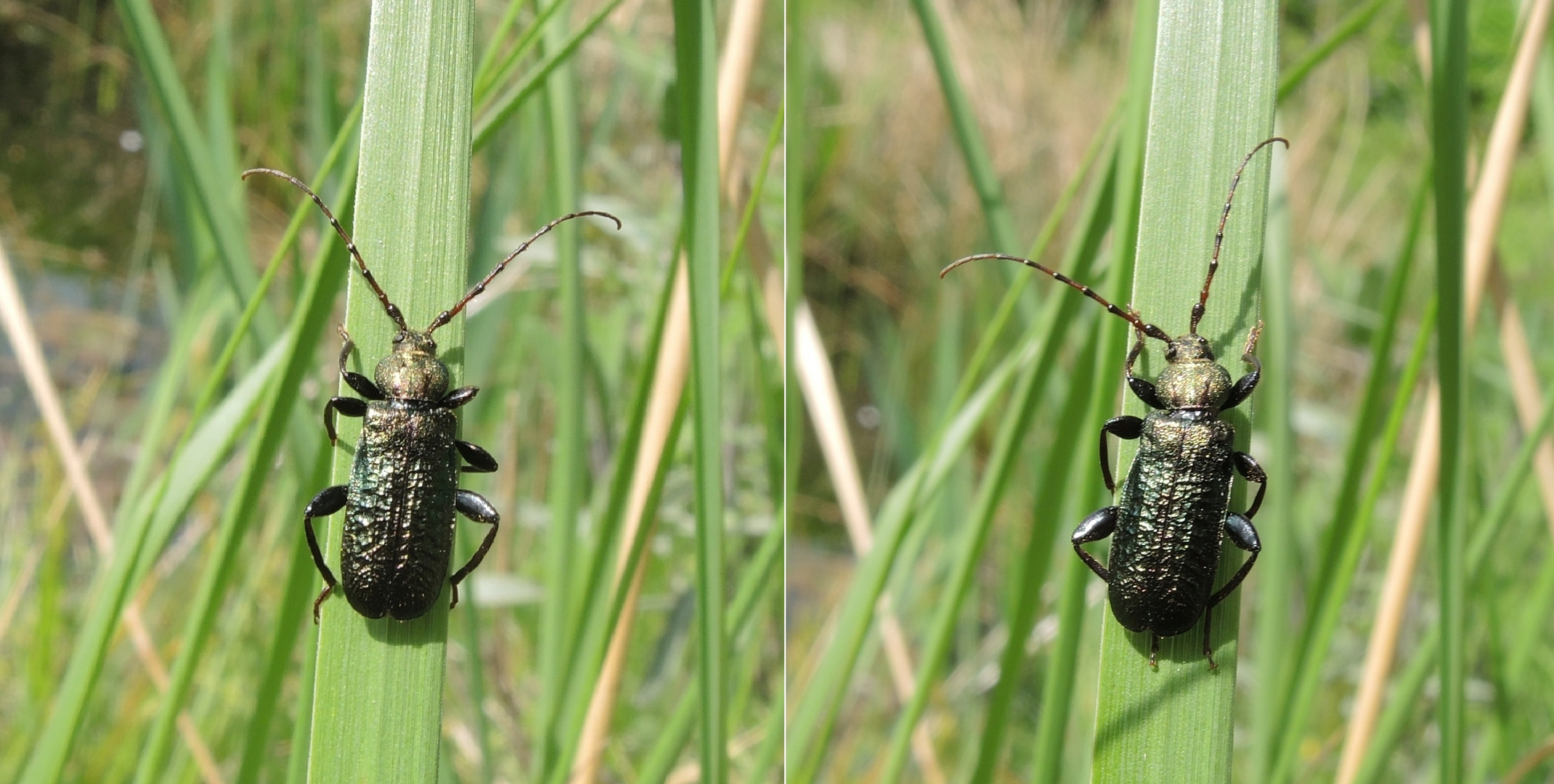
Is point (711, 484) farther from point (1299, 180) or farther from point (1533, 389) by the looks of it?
point (1299, 180)

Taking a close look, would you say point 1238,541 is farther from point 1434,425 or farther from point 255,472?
point 255,472

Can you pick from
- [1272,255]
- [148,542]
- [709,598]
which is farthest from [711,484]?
[1272,255]

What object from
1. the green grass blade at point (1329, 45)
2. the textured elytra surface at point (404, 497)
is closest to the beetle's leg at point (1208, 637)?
the green grass blade at point (1329, 45)

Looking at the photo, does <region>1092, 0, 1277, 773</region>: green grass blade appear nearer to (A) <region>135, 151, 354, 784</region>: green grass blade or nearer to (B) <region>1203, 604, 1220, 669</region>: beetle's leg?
(B) <region>1203, 604, 1220, 669</region>: beetle's leg

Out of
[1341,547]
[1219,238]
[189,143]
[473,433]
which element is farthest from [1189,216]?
[473,433]

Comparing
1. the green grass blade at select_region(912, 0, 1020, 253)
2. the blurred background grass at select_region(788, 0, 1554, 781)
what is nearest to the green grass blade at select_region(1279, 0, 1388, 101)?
the blurred background grass at select_region(788, 0, 1554, 781)

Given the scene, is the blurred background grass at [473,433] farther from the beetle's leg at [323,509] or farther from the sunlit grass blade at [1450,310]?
the sunlit grass blade at [1450,310]
